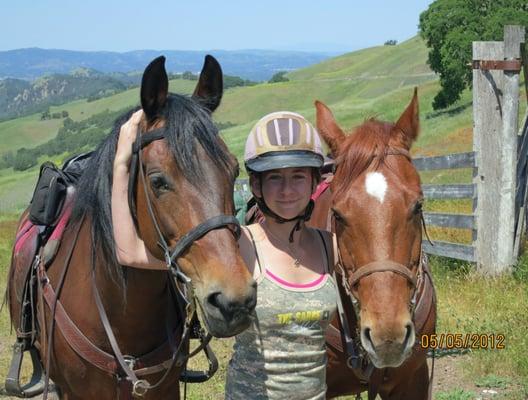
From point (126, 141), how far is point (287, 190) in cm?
83

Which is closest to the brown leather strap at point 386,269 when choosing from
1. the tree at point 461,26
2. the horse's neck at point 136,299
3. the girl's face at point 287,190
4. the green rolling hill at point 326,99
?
the girl's face at point 287,190

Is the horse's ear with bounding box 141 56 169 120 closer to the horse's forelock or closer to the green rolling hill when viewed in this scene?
the horse's forelock

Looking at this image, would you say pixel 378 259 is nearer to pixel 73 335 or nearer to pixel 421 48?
pixel 73 335

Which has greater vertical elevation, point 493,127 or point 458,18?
point 458,18

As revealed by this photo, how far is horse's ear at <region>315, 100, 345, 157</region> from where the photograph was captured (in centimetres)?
330

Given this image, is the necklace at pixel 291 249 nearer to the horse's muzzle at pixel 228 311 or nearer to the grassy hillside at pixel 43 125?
the horse's muzzle at pixel 228 311

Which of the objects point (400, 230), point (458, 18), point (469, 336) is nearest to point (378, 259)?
point (400, 230)

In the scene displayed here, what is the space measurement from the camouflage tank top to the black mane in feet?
1.91

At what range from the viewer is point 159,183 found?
8.82 ft

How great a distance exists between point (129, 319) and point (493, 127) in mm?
5264

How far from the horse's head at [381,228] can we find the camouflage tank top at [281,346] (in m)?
0.22

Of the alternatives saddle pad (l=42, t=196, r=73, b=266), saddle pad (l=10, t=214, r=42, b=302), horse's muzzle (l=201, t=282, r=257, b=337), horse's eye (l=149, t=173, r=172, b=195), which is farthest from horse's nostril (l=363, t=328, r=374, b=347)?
saddle pad (l=10, t=214, r=42, b=302)

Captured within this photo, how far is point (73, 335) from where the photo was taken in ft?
10.7

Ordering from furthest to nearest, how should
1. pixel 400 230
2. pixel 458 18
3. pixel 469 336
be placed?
1. pixel 458 18
2. pixel 469 336
3. pixel 400 230
